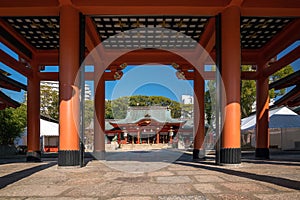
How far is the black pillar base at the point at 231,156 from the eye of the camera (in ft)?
23.2

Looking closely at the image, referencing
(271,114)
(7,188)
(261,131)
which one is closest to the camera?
(7,188)

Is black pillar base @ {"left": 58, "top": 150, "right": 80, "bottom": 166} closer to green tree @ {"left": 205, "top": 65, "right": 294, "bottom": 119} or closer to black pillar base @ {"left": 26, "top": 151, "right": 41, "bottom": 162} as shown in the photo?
black pillar base @ {"left": 26, "top": 151, "right": 41, "bottom": 162}

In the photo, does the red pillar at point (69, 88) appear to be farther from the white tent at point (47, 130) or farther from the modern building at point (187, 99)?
the modern building at point (187, 99)

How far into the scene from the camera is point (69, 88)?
23.6 ft

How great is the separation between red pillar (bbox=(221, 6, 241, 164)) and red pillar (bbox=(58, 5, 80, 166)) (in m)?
3.95

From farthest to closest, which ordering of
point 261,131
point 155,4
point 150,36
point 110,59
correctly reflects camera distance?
point 110,59 → point 261,131 → point 150,36 → point 155,4

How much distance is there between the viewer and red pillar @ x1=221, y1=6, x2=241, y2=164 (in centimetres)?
716

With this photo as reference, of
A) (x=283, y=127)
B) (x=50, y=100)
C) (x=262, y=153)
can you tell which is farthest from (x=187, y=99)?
(x=262, y=153)

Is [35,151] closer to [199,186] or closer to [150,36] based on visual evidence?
[150,36]

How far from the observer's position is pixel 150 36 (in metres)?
10.1

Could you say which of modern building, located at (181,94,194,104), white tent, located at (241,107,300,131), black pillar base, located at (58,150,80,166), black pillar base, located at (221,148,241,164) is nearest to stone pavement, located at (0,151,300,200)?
black pillar base, located at (58,150,80,166)

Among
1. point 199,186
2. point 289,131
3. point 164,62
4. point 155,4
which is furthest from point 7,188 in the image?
point 289,131

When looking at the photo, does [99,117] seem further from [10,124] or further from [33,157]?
[10,124]

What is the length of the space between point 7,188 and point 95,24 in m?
6.13
